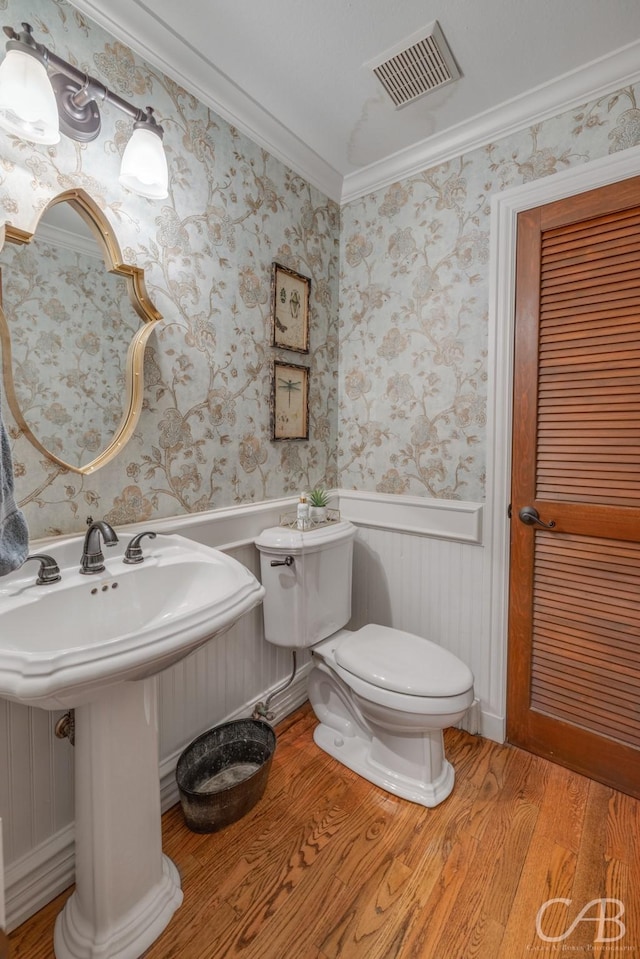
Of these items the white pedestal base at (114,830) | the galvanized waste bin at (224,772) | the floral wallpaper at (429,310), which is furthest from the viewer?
the floral wallpaper at (429,310)

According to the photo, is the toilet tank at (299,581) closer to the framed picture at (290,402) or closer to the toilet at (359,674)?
the toilet at (359,674)

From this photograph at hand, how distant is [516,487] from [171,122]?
65.6 inches

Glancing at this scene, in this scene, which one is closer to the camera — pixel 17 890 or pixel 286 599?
pixel 17 890

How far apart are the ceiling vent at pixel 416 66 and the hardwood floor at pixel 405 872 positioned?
7.70 feet

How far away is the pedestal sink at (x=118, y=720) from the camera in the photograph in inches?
35.4

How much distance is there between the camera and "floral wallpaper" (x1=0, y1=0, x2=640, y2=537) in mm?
1184

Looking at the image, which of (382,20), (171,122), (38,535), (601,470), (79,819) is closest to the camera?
(79,819)

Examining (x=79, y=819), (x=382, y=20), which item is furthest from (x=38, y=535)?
(x=382, y=20)

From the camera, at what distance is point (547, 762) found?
162 centimetres

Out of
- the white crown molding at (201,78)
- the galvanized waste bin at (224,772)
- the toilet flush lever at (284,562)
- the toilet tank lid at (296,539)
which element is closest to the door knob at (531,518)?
the toilet tank lid at (296,539)

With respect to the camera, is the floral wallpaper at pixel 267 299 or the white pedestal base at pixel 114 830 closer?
the white pedestal base at pixel 114 830

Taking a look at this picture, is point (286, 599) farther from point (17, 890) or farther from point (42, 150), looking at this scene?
point (42, 150)

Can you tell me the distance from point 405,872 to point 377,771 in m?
0.34

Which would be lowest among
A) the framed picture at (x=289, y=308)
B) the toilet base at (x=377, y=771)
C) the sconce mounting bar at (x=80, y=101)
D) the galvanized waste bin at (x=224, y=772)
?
the toilet base at (x=377, y=771)
